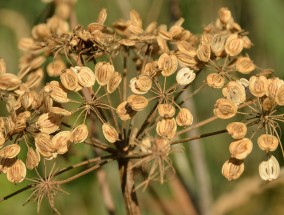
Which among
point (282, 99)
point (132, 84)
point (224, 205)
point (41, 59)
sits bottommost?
point (224, 205)

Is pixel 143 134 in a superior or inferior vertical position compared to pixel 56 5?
inferior

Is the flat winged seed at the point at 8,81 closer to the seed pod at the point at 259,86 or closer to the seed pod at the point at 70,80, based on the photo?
the seed pod at the point at 70,80

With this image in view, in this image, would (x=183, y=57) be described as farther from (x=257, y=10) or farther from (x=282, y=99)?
(x=257, y=10)

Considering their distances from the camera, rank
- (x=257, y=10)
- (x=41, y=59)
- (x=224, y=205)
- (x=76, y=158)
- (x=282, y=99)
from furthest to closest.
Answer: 1. (x=257, y=10)
2. (x=224, y=205)
3. (x=76, y=158)
4. (x=41, y=59)
5. (x=282, y=99)

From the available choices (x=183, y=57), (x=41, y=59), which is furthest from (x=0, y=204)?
(x=183, y=57)

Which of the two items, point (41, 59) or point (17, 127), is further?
point (41, 59)

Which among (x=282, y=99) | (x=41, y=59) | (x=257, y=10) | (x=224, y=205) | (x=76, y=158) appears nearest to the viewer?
(x=282, y=99)
